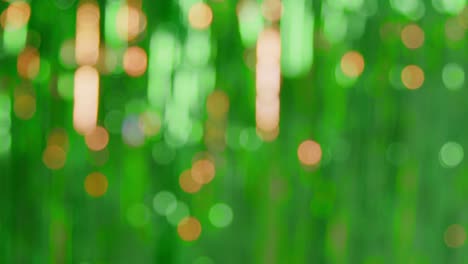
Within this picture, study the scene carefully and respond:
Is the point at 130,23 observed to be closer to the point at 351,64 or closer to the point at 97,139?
the point at 97,139

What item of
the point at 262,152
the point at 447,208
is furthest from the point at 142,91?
the point at 447,208

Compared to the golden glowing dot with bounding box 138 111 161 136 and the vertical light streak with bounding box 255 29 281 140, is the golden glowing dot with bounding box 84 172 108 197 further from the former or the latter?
the vertical light streak with bounding box 255 29 281 140

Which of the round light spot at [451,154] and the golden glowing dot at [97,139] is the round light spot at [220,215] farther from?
the round light spot at [451,154]

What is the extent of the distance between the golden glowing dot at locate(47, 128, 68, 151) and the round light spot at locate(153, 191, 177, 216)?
0.56 ft

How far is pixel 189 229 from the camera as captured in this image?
115cm

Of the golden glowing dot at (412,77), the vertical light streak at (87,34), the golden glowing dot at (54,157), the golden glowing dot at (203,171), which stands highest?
the vertical light streak at (87,34)

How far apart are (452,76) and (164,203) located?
55cm

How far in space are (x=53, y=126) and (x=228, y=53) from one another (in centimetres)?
31

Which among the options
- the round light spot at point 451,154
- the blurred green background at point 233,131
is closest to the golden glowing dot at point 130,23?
the blurred green background at point 233,131

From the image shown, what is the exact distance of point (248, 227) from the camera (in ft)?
3.82

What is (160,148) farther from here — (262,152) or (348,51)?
(348,51)

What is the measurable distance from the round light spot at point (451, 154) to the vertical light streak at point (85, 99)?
603 mm

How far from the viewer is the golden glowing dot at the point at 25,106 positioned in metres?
1.13

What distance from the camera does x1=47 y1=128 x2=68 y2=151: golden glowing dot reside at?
44.6 inches
